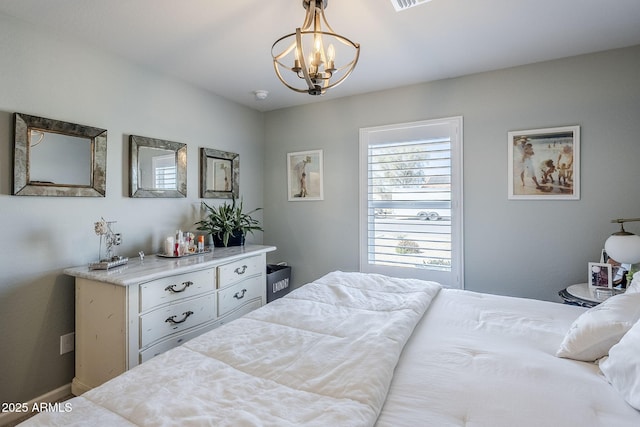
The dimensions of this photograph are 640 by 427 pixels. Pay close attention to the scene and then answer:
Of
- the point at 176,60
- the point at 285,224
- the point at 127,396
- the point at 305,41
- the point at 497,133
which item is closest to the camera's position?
the point at 127,396

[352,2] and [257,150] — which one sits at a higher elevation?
[352,2]

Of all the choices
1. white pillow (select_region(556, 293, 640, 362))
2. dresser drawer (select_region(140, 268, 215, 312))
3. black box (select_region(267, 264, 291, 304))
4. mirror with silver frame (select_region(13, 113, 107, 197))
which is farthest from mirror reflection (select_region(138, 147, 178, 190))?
white pillow (select_region(556, 293, 640, 362))

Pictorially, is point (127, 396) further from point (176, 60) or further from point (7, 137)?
point (176, 60)

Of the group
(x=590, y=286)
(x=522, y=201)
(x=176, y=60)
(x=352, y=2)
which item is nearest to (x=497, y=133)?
(x=522, y=201)

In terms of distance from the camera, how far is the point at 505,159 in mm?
2678

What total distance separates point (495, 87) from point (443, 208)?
3.68 feet

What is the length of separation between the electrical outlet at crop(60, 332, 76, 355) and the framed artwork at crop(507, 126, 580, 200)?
349 cm

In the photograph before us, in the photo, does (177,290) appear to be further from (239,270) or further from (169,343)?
(239,270)

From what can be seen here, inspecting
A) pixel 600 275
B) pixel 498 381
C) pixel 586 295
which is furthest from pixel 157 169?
pixel 600 275

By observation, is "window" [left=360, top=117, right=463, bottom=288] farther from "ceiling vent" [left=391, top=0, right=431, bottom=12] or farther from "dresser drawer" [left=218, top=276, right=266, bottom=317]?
"ceiling vent" [left=391, top=0, right=431, bottom=12]

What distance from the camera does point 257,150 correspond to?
3.83m

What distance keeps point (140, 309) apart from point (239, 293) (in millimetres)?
887

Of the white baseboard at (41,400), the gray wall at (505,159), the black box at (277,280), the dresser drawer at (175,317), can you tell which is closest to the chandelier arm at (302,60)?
the gray wall at (505,159)

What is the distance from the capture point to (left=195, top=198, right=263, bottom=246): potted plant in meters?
3.03
